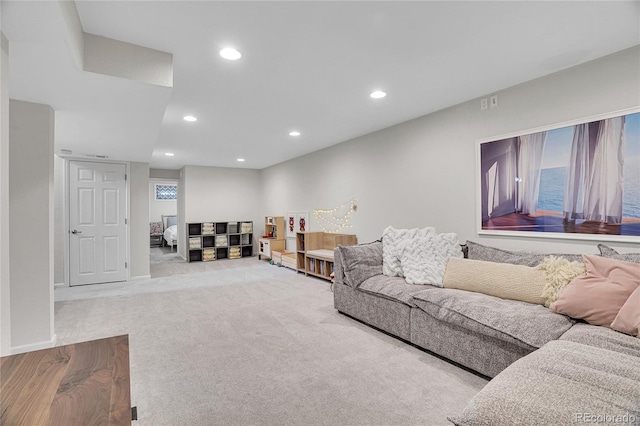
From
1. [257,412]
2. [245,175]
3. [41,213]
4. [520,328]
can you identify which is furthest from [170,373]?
[245,175]

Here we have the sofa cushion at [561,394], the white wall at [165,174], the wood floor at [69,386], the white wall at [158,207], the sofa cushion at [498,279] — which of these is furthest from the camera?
the white wall at [158,207]

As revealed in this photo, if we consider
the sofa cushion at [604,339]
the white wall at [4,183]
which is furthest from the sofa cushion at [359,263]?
the white wall at [4,183]

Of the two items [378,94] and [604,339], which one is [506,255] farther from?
[378,94]

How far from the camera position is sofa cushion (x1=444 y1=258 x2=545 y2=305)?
2.28 m

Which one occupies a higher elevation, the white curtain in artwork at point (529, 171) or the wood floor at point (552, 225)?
the white curtain in artwork at point (529, 171)

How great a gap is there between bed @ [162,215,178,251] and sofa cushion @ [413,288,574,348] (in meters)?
8.51

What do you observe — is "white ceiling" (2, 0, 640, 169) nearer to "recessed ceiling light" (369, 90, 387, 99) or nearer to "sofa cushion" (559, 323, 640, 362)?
"recessed ceiling light" (369, 90, 387, 99)

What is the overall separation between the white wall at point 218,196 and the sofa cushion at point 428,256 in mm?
5818

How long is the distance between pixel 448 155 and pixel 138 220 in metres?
5.34

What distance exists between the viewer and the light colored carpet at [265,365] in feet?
5.84

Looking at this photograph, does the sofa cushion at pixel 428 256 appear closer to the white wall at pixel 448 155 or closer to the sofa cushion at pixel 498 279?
the sofa cushion at pixel 498 279

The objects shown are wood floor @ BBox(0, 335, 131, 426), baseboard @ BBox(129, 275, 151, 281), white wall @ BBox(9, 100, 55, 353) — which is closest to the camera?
wood floor @ BBox(0, 335, 131, 426)

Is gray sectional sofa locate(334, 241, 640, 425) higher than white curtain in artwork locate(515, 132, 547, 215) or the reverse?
the reverse

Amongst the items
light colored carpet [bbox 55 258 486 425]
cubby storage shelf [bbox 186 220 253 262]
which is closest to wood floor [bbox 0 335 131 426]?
light colored carpet [bbox 55 258 486 425]
